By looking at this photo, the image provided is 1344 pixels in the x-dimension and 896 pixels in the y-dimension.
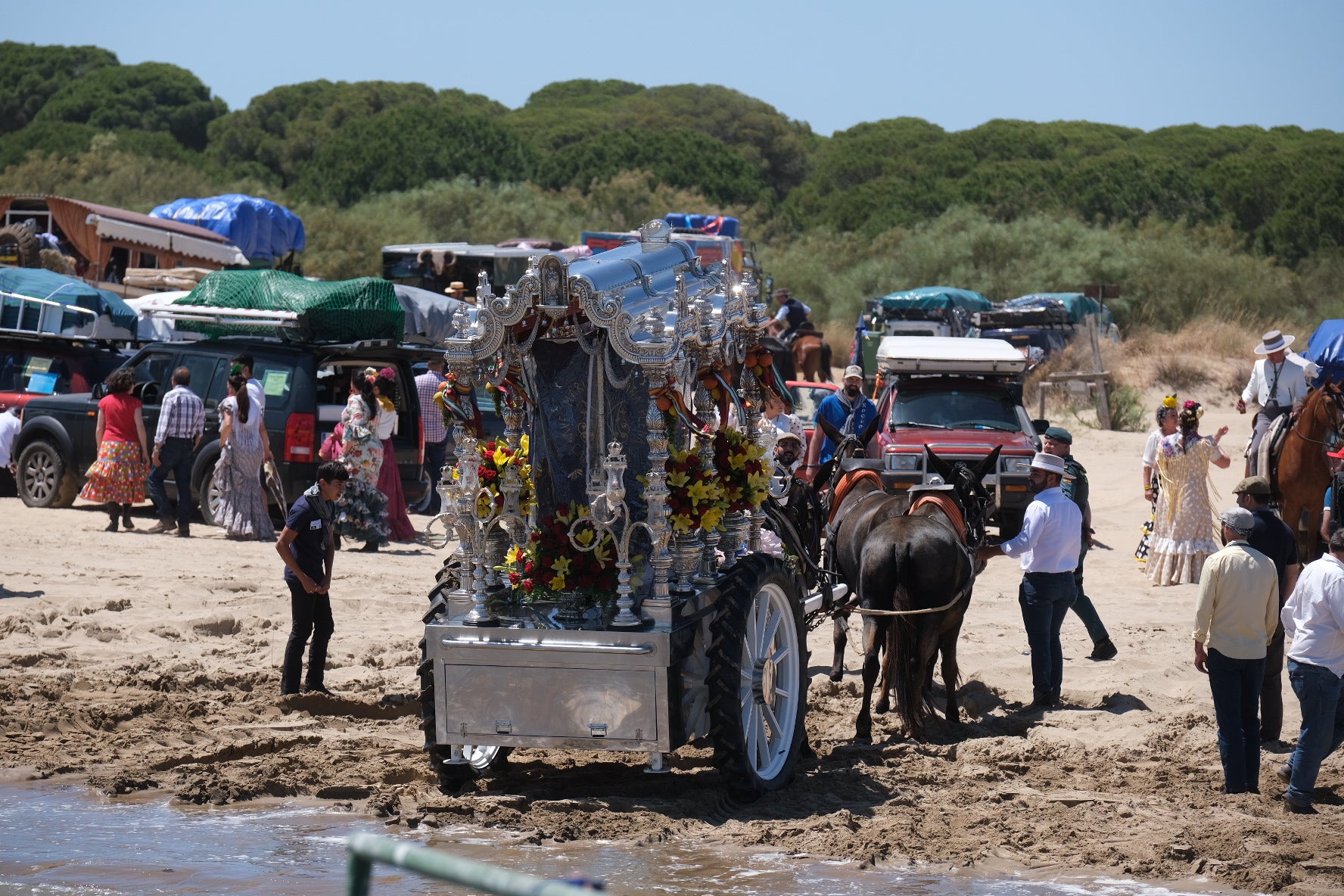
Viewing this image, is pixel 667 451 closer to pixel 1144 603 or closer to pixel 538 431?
pixel 538 431

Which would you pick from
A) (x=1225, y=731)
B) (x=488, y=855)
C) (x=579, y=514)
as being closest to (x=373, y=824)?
(x=488, y=855)

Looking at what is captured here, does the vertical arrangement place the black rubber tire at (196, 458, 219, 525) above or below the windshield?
below

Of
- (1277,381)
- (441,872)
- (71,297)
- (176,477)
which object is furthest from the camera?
(71,297)

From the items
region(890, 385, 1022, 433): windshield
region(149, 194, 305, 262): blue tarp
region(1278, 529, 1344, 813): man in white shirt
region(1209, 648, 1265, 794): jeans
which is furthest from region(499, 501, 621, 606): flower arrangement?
region(149, 194, 305, 262): blue tarp

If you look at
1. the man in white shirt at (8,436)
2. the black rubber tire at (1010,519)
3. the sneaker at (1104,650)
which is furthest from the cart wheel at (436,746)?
the man in white shirt at (8,436)

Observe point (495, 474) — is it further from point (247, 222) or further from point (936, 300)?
point (247, 222)

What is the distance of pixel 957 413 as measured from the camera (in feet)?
55.7

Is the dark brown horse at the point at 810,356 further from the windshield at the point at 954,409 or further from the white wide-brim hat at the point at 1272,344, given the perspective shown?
the white wide-brim hat at the point at 1272,344

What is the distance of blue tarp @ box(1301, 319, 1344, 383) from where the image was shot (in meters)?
16.5

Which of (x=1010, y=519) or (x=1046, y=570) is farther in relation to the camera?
(x=1010, y=519)

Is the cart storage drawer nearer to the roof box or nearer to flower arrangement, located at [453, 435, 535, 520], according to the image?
flower arrangement, located at [453, 435, 535, 520]

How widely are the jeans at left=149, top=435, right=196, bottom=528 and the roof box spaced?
7581mm

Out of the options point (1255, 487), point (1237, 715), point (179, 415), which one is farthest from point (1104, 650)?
point (179, 415)

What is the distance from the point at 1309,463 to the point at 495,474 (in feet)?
29.2
